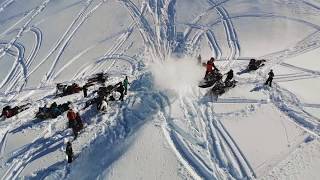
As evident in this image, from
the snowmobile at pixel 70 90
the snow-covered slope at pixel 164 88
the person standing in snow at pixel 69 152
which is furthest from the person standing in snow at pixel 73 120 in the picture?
the snowmobile at pixel 70 90

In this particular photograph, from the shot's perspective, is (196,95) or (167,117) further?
(196,95)

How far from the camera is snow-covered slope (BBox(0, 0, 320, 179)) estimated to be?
23016 mm

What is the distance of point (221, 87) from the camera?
27.5m

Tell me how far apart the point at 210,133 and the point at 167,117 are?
2483 millimetres

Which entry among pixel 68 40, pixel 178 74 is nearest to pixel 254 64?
pixel 178 74

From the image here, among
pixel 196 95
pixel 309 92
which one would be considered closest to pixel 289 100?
pixel 309 92

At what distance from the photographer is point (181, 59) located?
3281 centimetres

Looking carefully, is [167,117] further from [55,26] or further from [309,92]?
[55,26]

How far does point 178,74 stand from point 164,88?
70.9 inches

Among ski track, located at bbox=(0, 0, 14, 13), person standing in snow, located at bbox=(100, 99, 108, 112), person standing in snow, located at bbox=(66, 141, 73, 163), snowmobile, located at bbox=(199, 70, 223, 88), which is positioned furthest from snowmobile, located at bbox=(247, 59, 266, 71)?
ski track, located at bbox=(0, 0, 14, 13)

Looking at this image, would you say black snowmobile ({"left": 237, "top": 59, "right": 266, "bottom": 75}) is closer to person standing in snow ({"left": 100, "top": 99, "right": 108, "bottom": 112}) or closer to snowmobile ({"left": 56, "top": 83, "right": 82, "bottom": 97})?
person standing in snow ({"left": 100, "top": 99, "right": 108, "bottom": 112})

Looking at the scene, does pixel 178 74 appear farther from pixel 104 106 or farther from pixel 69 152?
pixel 69 152

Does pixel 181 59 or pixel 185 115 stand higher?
pixel 181 59

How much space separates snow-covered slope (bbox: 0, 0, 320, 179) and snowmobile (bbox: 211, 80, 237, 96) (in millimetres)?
297
